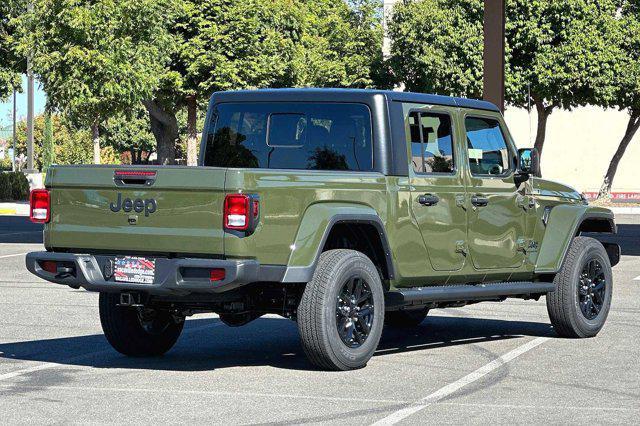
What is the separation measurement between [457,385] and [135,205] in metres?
2.50

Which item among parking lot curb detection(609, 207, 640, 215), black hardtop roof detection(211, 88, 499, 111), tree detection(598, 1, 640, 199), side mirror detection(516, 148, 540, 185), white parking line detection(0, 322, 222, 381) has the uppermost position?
tree detection(598, 1, 640, 199)

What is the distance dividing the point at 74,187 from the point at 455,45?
42761mm

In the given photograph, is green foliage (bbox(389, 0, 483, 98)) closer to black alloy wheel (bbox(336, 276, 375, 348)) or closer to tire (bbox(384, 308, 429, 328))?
tire (bbox(384, 308, 429, 328))

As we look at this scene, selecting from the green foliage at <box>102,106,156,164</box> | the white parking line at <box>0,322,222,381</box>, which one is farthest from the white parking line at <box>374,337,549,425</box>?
the green foliage at <box>102,106,156,164</box>

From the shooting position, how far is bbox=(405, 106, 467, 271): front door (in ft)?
33.3

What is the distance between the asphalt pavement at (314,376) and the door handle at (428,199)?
3.92ft

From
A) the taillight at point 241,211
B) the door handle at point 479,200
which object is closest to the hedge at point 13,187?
the door handle at point 479,200

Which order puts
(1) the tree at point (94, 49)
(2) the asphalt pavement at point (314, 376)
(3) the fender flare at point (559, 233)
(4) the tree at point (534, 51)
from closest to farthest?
(2) the asphalt pavement at point (314, 376), (3) the fender flare at point (559, 233), (1) the tree at point (94, 49), (4) the tree at point (534, 51)

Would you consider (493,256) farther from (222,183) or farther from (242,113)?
(222,183)

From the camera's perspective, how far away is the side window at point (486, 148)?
1092cm

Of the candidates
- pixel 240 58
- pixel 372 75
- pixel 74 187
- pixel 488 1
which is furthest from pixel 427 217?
pixel 372 75

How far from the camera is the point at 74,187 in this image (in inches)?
371

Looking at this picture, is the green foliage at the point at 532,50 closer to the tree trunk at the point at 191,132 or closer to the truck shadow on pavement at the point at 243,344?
the tree trunk at the point at 191,132

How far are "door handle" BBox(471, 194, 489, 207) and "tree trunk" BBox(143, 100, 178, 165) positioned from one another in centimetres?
3951
